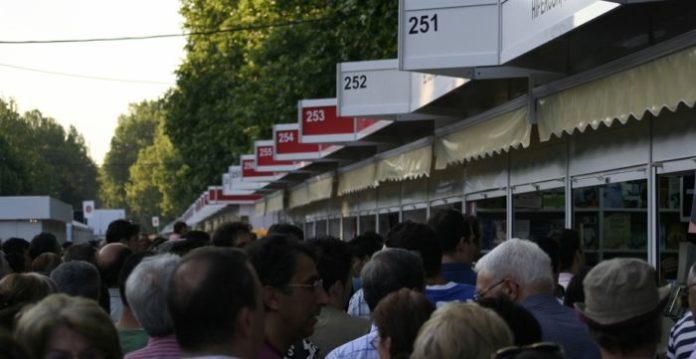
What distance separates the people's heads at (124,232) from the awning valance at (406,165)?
5.26 m

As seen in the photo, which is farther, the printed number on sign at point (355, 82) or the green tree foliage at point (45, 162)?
the green tree foliage at point (45, 162)

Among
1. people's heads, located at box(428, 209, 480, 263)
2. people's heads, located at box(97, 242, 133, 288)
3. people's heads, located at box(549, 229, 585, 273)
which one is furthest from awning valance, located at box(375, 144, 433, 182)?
people's heads, located at box(428, 209, 480, 263)

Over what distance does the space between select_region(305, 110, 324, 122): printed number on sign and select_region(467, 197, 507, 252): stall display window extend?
631 centimetres

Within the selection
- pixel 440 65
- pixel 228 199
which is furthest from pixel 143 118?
pixel 440 65

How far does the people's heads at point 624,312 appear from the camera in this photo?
15.9 feet

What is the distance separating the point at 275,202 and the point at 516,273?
3591cm

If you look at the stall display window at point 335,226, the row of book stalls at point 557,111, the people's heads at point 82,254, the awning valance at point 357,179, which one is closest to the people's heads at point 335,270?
the row of book stalls at point 557,111

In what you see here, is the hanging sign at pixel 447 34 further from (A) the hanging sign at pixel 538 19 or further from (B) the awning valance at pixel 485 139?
(B) the awning valance at pixel 485 139

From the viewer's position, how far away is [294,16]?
38.5m

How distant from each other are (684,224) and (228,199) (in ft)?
146

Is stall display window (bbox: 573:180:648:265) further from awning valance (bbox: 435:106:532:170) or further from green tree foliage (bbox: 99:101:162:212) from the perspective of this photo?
green tree foliage (bbox: 99:101:162:212)

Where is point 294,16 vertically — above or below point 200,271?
above

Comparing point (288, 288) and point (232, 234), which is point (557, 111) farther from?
point (288, 288)

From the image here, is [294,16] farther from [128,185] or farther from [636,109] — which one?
[128,185]
